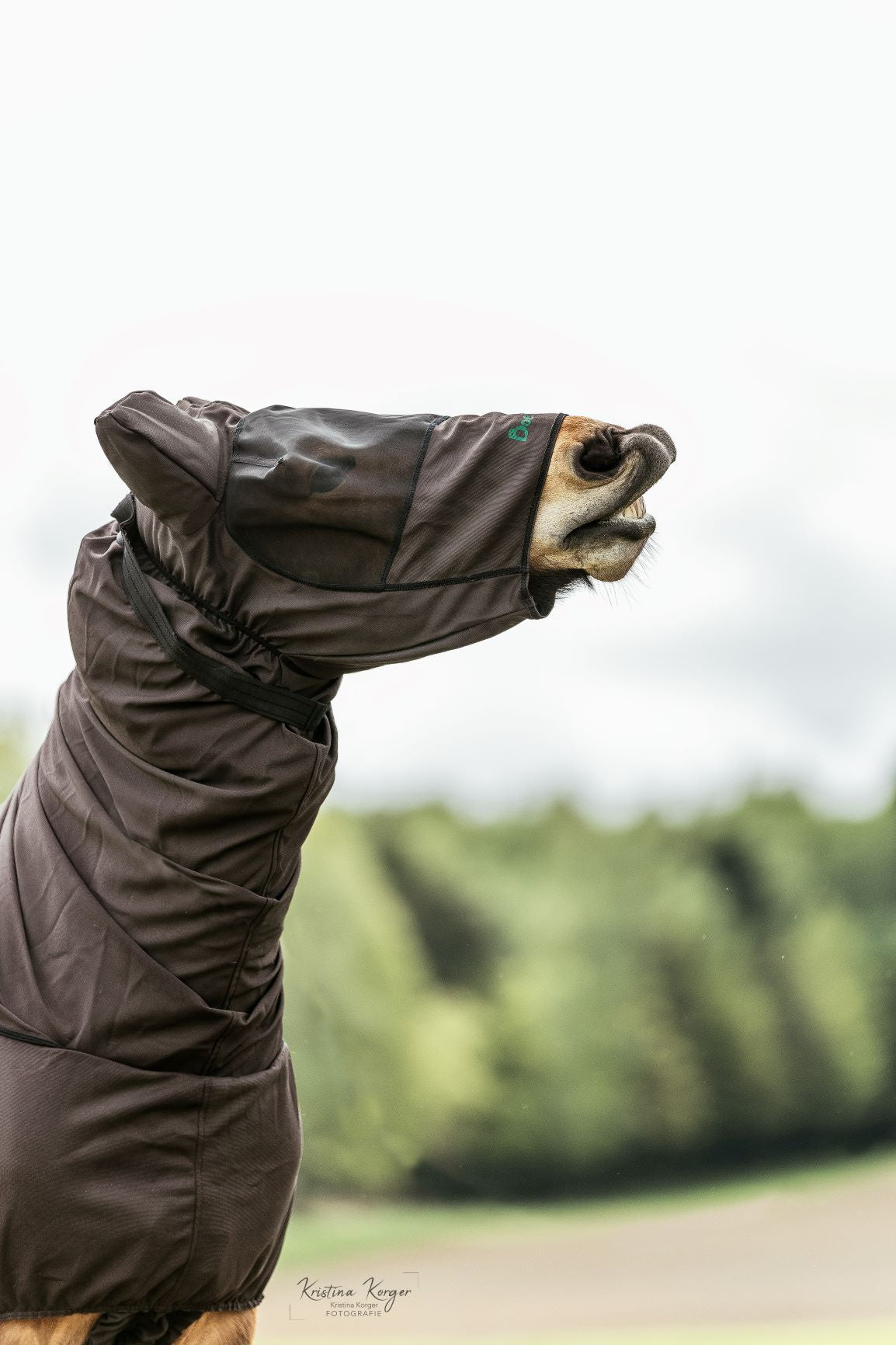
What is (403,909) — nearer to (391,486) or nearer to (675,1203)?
(675,1203)

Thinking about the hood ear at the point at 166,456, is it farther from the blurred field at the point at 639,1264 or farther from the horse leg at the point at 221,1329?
the blurred field at the point at 639,1264

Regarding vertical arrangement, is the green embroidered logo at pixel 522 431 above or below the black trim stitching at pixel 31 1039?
above

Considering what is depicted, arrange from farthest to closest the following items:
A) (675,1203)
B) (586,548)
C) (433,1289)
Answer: (675,1203) → (433,1289) → (586,548)

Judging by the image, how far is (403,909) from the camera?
2.49m

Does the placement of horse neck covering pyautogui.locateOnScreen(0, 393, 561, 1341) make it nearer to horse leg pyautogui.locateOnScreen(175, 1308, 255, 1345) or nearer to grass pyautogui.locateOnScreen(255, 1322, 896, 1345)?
horse leg pyautogui.locateOnScreen(175, 1308, 255, 1345)

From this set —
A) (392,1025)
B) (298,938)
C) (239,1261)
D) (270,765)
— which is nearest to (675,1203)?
(392,1025)

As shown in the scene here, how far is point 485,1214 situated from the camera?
94.3 inches

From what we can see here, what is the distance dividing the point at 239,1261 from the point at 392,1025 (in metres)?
1.68

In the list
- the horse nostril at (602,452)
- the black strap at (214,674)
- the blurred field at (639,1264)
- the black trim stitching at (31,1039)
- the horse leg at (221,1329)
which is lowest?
the blurred field at (639,1264)

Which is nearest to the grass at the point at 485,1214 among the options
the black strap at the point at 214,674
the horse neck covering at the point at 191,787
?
the horse neck covering at the point at 191,787

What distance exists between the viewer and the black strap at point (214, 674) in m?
0.69

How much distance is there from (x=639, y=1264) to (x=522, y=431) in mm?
2220

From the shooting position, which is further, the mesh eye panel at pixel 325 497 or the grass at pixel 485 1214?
the grass at pixel 485 1214

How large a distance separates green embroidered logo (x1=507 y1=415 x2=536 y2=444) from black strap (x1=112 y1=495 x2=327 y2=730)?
19cm
